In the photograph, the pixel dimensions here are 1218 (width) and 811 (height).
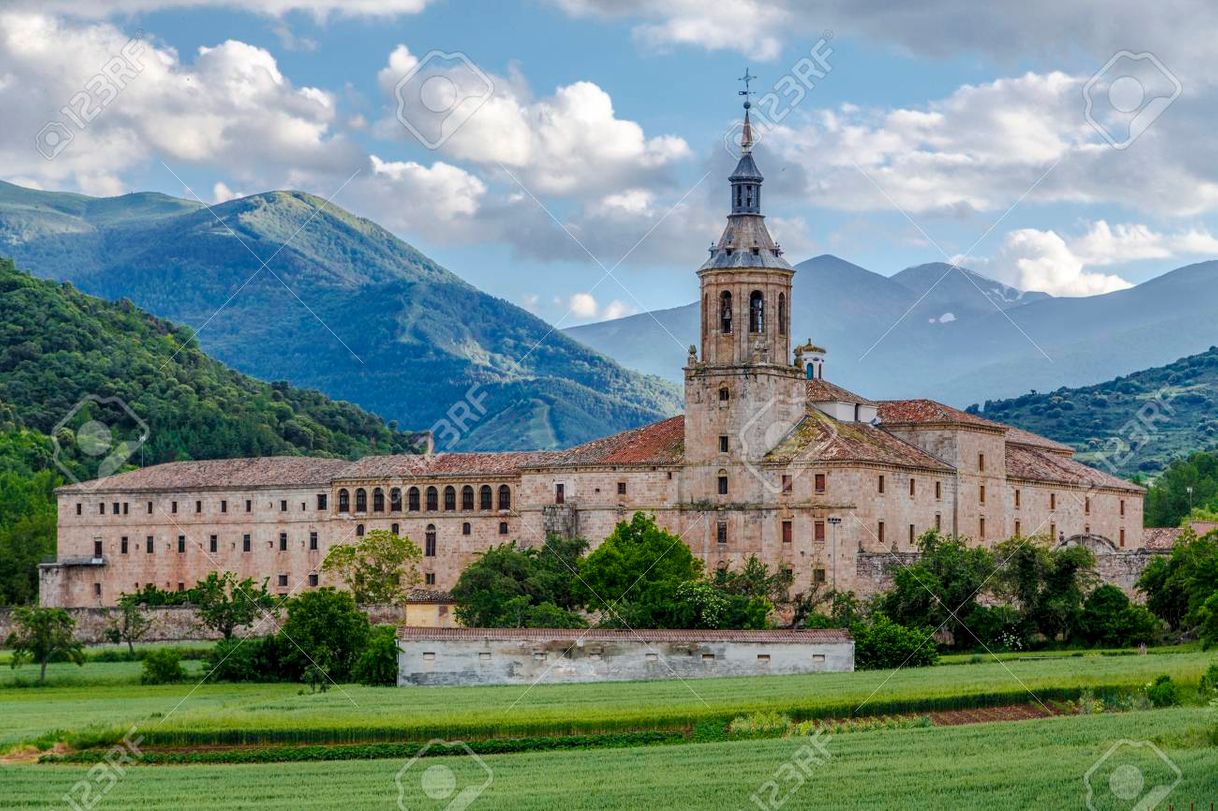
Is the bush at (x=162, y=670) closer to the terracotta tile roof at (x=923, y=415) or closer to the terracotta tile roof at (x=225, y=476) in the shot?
the terracotta tile roof at (x=225, y=476)

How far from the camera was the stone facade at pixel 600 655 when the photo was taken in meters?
72.6

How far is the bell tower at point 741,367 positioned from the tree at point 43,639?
25672 millimetres

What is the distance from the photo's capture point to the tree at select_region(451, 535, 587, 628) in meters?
82.8

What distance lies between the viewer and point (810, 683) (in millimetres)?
67938

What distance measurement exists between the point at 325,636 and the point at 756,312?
82.5 ft

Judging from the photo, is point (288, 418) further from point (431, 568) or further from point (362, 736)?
point (362, 736)

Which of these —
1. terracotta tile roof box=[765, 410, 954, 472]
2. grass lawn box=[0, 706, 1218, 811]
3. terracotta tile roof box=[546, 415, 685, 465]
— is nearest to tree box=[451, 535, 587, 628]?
terracotta tile roof box=[546, 415, 685, 465]

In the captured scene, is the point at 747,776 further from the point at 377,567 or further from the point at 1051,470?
the point at 1051,470

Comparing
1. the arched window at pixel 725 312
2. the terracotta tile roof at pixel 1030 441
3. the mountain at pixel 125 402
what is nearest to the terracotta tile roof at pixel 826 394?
the arched window at pixel 725 312

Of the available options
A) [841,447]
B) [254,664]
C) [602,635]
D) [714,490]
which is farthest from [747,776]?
[714,490]

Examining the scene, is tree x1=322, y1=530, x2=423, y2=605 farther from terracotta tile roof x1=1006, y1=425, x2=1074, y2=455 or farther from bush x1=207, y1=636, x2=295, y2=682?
terracotta tile roof x1=1006, y1=425, x2=1074, y2=455

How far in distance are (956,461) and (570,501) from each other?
16.5 meters

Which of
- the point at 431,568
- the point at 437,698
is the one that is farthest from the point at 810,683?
the point at 431,568

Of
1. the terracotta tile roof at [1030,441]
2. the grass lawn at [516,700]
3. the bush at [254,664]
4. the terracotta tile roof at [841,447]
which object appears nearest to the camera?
the grass lawn at [516,700]
